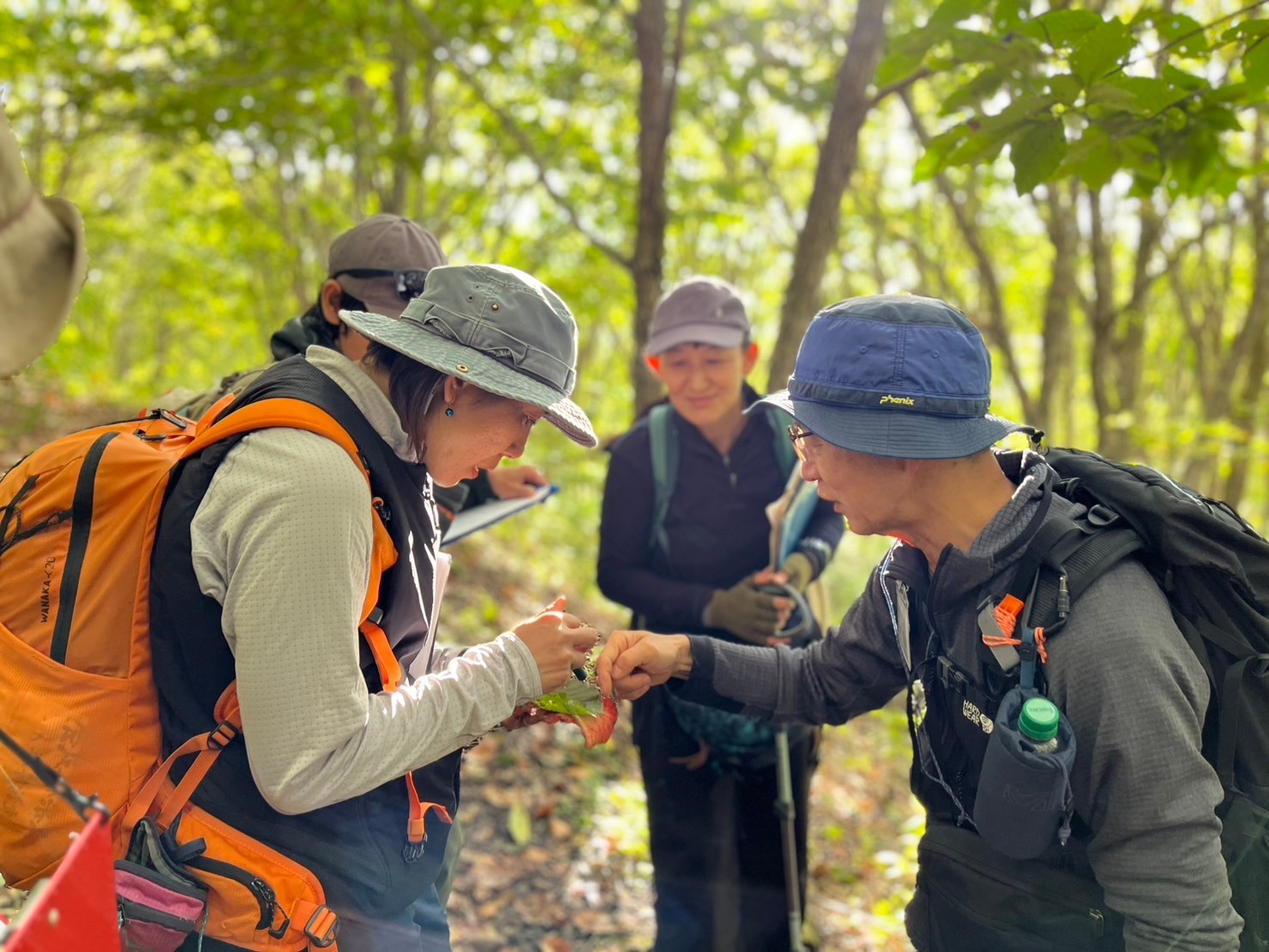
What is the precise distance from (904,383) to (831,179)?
282cm

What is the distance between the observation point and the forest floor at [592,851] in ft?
14.2

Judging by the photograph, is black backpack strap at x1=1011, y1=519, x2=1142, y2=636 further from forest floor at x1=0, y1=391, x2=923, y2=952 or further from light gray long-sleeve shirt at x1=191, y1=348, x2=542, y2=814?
forest floor at x1=0, y1=391, x2=923, y2=952

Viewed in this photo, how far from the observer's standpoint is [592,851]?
4980mm

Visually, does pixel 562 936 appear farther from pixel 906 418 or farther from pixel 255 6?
pixel 255 6

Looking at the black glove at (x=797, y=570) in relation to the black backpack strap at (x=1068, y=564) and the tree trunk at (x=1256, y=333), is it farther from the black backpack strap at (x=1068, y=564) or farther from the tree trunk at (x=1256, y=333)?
the tree trunk at (x=1256, y=333)

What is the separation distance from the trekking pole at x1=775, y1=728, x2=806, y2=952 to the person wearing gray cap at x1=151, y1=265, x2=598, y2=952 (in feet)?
4.87

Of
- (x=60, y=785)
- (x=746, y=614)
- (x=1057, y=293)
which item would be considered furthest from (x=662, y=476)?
(x=1057, y=293)

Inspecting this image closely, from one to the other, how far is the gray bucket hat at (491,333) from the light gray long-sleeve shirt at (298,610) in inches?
13.3

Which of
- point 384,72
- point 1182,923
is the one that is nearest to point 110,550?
point 1182,923

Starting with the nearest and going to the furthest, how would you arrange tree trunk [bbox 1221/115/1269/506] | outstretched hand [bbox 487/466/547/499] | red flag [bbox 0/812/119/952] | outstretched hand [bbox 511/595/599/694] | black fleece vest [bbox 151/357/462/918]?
red flag [bbox 0/812/119/952] → black fleece vest [bbox 151/357/462/918] → outstretched hand [bbox 511/595/599/694] → outstretched hand [bbox 487/466/547/499] → tree trunk [bbox 1221/115/1269/506]

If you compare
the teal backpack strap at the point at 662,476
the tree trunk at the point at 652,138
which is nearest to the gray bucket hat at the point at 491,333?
the teal backpack strap at the point at 662,476

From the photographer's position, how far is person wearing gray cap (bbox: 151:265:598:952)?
5.35 ft

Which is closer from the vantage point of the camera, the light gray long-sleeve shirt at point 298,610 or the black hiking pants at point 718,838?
the light gray long-sleeve shirt at point 298,610

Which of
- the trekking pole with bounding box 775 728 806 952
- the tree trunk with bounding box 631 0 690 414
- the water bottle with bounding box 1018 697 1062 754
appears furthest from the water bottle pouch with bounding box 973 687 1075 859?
the tree trunk with bounding box 631 0 690 414
